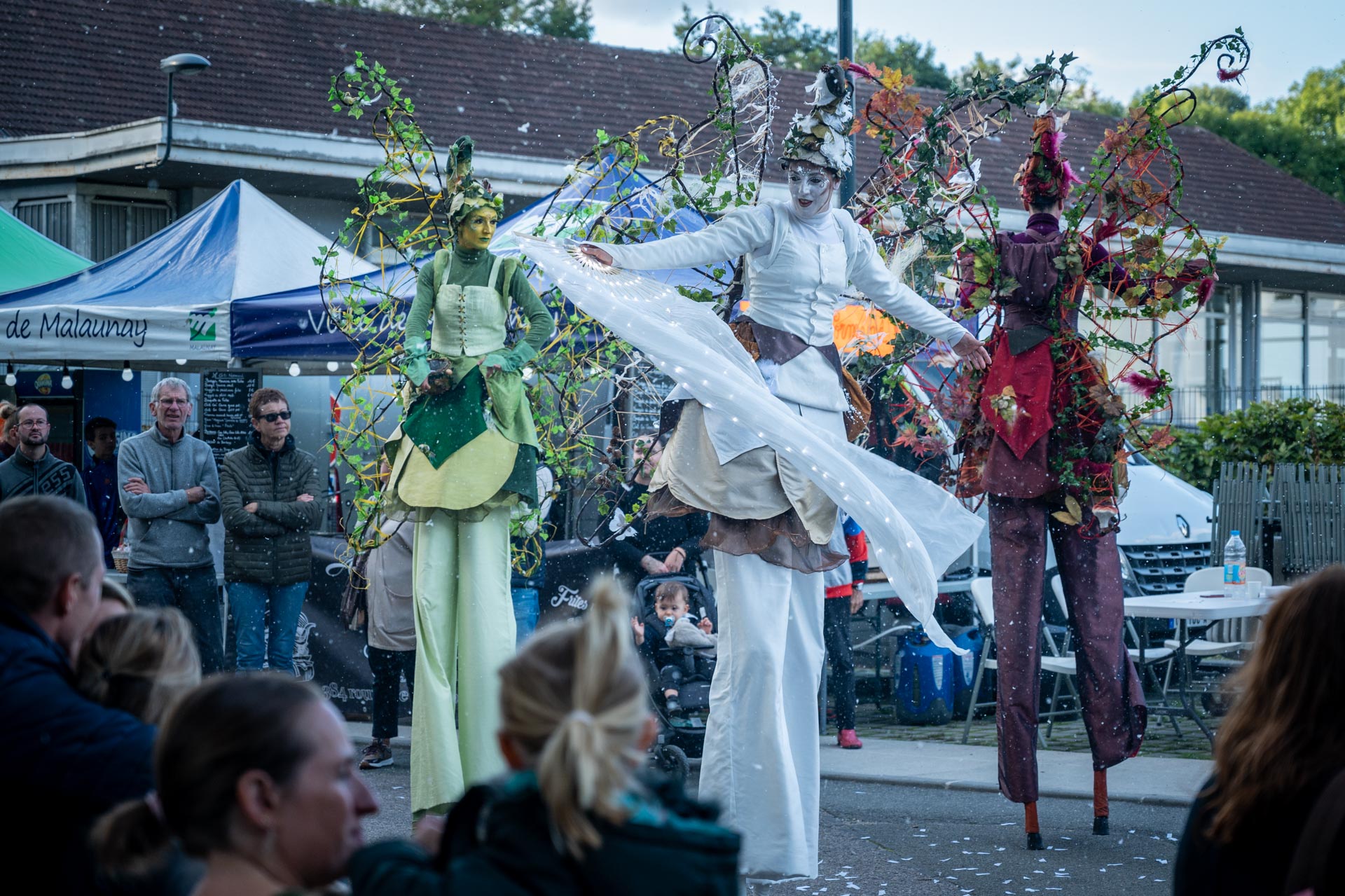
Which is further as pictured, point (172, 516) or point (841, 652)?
point (841, 652)

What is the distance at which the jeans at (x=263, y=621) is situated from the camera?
768 centimetres

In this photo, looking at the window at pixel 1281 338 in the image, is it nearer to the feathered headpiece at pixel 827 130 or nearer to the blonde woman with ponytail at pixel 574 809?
the feathered headpiece at pixel 827 130

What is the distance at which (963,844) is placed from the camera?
214 inches

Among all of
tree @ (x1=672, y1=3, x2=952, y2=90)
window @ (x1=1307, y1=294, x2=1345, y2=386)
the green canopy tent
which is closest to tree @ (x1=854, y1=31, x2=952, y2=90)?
tree @ (x1=672, y1=3, x2=952, y2=90)

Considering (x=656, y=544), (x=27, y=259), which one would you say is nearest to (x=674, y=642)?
(x=656, y=544)

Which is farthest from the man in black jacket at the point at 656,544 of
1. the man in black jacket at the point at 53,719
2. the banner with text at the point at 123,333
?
the man in black jacket at the point at 53,719

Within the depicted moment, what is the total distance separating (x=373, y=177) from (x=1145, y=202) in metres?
2.95

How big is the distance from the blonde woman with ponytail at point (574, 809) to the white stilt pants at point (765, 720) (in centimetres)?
241

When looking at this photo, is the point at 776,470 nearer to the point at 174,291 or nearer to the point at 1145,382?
the point at 1145,382

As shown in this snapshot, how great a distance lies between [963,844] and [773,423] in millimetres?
2010

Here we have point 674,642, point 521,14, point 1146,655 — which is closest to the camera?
point 674,642

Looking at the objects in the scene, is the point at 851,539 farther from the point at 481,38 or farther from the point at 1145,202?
the point at 481,38

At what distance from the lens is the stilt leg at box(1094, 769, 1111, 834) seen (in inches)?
216

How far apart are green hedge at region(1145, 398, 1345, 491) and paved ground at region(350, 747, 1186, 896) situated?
5908 millimetres
